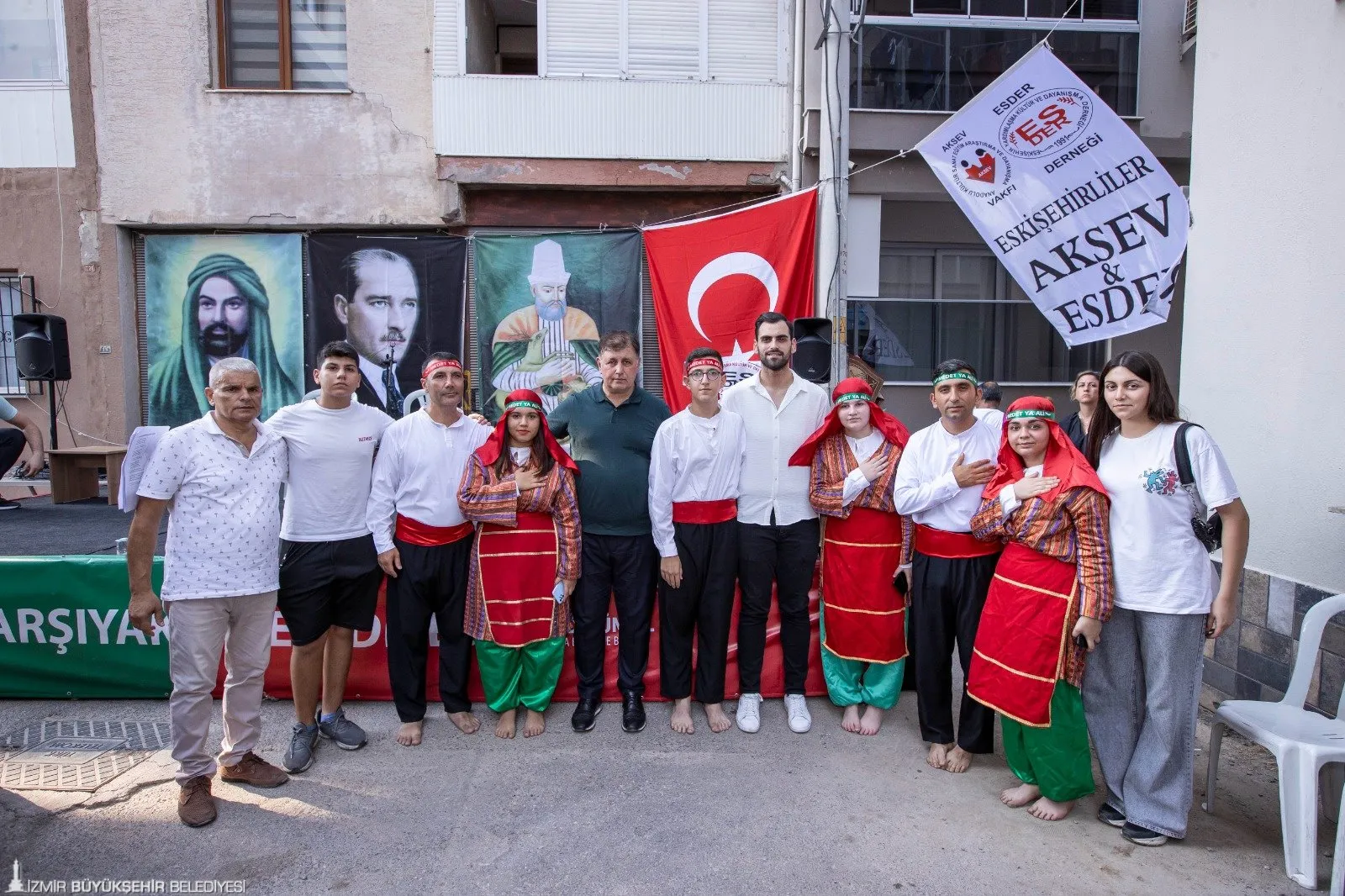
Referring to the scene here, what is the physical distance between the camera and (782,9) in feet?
29.0

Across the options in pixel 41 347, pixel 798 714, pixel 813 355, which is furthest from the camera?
pixel 41 347

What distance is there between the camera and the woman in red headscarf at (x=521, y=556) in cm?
373

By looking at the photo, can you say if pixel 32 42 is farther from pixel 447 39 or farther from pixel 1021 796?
Result: pixel 1021 796

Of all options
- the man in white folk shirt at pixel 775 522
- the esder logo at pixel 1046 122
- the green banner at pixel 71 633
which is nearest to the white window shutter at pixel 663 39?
the esder logo at pixel 1046 122

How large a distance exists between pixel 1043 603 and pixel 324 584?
298 centimetres

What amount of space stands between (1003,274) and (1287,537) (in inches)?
260

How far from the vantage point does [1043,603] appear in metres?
3.06

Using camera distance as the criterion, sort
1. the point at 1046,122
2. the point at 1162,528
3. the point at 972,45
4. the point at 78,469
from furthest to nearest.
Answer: the point at 972,45 < the point at 78,469 < the point at 1046,122 < the point at 1162,528

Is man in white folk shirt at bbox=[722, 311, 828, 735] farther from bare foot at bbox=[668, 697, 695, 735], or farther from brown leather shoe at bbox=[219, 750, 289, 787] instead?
brown leather shoe at bbox=[219, 750, 289, 787]

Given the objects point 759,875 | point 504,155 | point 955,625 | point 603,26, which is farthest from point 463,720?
point 603,26

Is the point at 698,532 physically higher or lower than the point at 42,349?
lower

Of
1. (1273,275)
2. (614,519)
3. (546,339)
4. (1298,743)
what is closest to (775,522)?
(614,519)

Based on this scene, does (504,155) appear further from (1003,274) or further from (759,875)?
(759,875)

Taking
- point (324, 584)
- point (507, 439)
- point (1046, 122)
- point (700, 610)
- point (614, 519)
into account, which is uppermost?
point (1046, 122)
